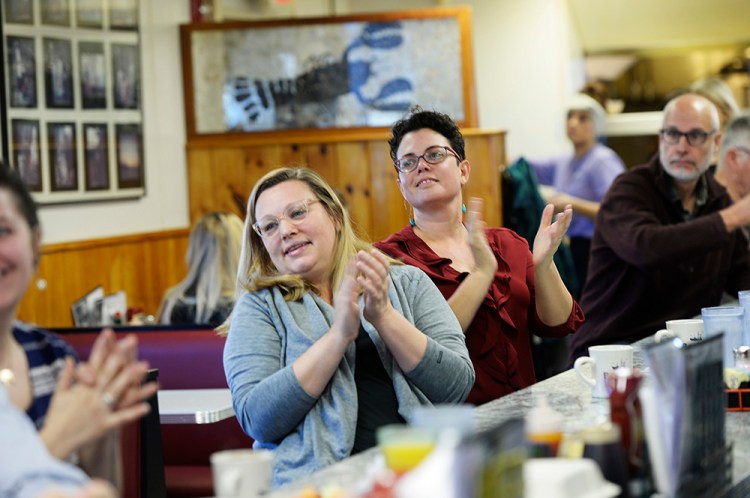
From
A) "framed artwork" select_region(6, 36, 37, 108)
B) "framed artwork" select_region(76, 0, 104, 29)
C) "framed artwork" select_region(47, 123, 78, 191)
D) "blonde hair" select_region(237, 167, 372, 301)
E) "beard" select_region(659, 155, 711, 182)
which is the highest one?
"framed artwork" select_region(76, 0, 104, 29)

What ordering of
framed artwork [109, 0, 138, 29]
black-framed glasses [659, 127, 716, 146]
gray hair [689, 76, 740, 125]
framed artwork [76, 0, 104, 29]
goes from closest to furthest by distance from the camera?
black-framed glasses [659, 127, 716, 146] → gray hair [689, 76, 740, 125] → framed artwork [76, 0, 104, 29] → framed artwork [109, 0, 138, 29]

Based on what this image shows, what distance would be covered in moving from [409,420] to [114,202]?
3.86 meters

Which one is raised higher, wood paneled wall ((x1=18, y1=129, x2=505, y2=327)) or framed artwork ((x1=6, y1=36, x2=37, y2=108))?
framed artwork ((x1=6, y1=36, x2=37, y2=108))

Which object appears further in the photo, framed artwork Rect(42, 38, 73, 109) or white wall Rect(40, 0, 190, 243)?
white wall Rect(40, 0, 190, 243)

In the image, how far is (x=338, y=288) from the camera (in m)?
2.88

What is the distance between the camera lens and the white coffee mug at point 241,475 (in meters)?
1.78

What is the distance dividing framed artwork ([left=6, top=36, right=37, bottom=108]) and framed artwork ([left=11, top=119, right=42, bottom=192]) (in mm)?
94

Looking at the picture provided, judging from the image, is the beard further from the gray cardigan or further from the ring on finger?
the ring on finger

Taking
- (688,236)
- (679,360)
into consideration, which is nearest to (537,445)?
(679,360)

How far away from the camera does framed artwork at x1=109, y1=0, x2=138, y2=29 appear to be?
6207mm

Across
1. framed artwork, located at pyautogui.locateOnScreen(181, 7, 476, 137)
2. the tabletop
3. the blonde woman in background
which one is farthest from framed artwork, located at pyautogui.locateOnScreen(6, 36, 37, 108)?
the tabletop

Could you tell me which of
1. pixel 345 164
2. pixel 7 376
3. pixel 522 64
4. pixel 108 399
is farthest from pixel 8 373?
pixel 522 64

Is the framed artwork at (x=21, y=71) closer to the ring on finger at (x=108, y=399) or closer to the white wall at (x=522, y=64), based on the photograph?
the white wall at (x=522, y=64)

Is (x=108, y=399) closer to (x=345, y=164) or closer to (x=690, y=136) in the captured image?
(x=690, y=136)
